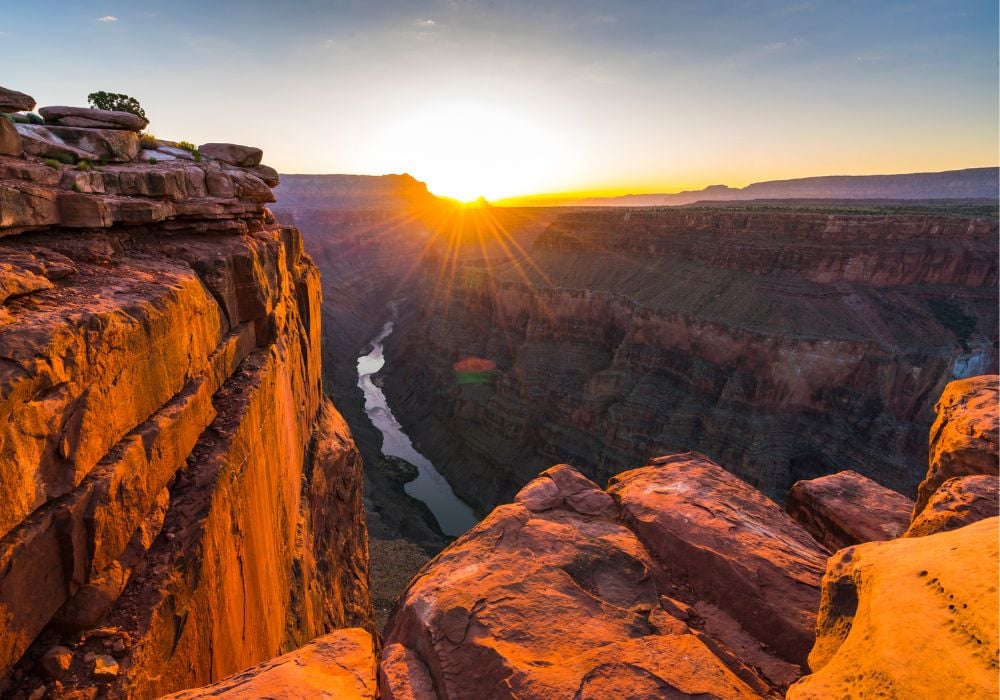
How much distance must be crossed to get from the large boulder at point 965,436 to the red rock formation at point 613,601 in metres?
2.39

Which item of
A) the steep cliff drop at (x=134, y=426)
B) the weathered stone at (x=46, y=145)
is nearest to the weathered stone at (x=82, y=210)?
the steep cliff drop at (x=134, y=426)

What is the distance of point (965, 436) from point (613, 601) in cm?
653

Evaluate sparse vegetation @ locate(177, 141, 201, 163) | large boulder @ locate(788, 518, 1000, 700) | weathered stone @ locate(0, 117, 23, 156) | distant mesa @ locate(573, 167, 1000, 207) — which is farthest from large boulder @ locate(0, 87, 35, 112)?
distant mesa @ locate(573, 167, 1000, 207)

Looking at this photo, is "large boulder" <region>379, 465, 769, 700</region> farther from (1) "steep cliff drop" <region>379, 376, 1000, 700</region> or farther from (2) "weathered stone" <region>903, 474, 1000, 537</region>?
(2) "weathered stone" <region>903, 474, 1000, 537</region>

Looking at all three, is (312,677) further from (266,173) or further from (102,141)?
(266,173)

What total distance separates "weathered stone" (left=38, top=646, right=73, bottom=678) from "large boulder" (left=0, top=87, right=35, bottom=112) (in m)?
7.67

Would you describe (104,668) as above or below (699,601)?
above

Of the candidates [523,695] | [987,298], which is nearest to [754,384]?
[987,298]

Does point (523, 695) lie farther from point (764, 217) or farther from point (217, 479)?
point (764, 217)

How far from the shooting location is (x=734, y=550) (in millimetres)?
6684

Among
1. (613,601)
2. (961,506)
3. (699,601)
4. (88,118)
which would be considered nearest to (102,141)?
(88,118)

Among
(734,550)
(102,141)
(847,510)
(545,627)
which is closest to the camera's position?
(545,627)

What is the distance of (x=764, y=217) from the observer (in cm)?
3656

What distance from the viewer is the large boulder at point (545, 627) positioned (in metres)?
4.46
